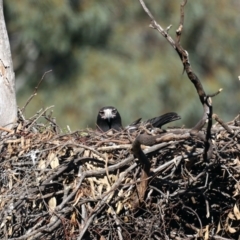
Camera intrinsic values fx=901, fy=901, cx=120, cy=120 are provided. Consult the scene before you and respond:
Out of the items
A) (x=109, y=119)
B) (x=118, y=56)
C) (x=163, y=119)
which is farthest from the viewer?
(x=118, y=56)

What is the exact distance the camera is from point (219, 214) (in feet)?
29.9

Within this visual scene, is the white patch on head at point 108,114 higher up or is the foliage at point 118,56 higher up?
the foliage at point 118,56

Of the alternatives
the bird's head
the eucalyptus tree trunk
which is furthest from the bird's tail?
the bird's head

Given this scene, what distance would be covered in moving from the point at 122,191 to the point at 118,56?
18507 mm

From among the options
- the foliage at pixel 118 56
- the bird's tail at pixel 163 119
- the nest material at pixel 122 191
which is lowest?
the nest material at pixel 122 191

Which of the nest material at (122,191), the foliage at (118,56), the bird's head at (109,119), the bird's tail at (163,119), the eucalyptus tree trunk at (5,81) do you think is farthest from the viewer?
the foliage at (118,56)

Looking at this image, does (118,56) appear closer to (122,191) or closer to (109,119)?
(109,119)

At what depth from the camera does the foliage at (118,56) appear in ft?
83.2

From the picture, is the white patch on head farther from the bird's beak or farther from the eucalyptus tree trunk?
the eucalyptus tree trunk

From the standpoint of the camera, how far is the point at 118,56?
2722cm

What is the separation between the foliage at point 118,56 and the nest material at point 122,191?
1583cm

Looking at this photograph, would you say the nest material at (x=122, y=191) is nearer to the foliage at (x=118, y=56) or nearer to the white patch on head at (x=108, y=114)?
the white patch on head at (x=108, y=114)

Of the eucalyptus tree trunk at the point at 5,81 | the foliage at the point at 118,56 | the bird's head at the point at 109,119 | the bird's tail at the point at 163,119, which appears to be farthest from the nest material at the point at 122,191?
the foliage at the point at 118,56

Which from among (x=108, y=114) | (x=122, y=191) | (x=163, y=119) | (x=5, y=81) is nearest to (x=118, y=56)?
(x=108, y=114)
